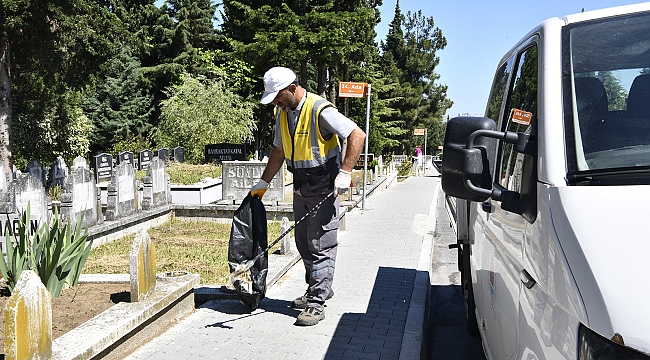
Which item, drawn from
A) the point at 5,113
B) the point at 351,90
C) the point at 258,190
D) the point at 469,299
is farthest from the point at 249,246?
the point at 5,113

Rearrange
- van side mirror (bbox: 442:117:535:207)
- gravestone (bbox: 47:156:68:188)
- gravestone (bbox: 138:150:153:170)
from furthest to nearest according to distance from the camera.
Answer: gravestone (bbox: 138:150:153:170)
gravestone (bbox: 47:156:68:188)
van side mirror (bbox: 442:117:535:207)

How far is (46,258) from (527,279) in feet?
13.6

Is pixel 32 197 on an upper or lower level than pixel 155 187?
upper

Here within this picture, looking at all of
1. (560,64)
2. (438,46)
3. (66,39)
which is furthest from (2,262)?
(438,46)

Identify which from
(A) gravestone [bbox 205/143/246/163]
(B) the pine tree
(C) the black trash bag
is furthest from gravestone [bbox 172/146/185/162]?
(C) the black trash bag

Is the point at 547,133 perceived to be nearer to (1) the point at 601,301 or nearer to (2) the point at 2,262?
(1) the point at 601,301

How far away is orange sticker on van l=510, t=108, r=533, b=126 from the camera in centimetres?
310

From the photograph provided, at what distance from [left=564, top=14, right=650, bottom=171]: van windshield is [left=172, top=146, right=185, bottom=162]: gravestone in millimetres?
26582

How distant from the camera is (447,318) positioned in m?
6.62

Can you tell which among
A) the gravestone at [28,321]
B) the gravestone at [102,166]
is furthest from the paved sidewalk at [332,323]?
the gravestone at [102,166]

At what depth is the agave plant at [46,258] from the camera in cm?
509

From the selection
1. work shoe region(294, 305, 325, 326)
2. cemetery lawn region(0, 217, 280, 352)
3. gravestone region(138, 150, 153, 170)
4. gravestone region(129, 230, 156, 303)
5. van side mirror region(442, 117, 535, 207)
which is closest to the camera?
van side mirror region(442, 117, 535, 207)

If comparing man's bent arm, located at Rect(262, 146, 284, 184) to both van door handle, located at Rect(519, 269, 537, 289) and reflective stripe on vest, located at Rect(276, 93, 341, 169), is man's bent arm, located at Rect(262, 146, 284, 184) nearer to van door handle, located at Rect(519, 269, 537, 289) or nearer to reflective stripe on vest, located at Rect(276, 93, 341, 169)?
reflective stripe on vest, located at Rect(276, 93, 341, 169)

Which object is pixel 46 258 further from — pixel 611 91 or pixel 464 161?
pixel 611 91
